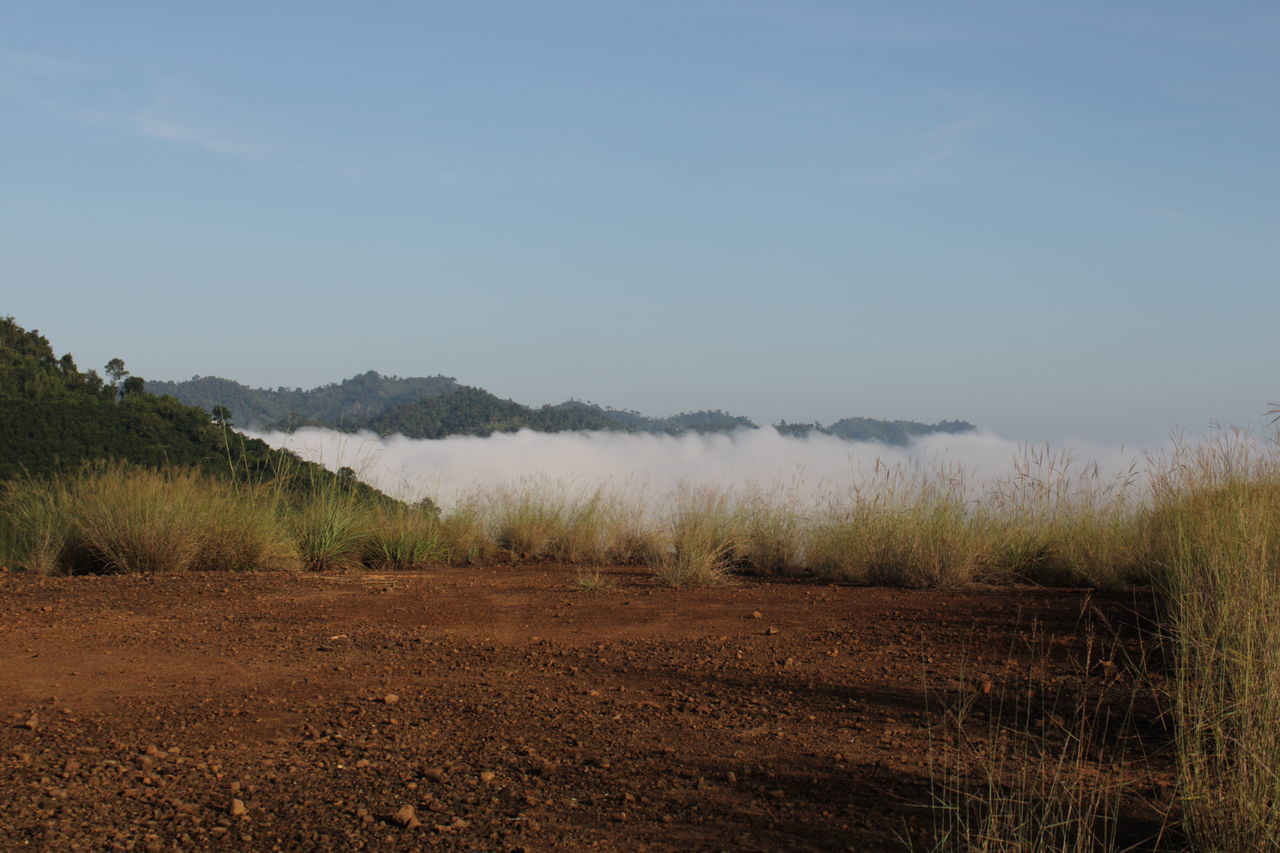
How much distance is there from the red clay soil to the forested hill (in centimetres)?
1186

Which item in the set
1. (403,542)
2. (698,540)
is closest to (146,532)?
(403,542)

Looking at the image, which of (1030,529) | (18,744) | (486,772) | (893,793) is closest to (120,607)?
(18,744)

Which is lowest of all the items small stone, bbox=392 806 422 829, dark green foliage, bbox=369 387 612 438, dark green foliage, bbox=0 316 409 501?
small stone, bbox=392 806 422 829

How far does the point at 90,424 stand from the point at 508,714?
2059cm

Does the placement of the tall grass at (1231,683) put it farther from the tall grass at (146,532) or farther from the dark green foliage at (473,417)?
the dark green foliage at (473,417)

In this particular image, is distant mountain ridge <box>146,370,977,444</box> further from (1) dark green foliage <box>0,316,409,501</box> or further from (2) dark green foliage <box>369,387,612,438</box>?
(1) dark green foliage <box>0,316,409,501</box>

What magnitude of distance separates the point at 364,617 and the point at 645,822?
165 inches

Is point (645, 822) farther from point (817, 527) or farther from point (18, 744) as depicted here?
point (817, 527)

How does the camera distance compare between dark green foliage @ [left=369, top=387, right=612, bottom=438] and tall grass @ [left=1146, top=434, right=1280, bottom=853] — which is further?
dark green foliage @ [left=369, top=387, right=612, bottom=438]

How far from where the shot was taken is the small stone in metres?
3.18

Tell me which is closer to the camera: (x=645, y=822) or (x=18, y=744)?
(x=645, y=822)

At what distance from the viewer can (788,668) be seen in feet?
17.5

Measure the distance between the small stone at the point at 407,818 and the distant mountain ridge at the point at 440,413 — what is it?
3575 cm

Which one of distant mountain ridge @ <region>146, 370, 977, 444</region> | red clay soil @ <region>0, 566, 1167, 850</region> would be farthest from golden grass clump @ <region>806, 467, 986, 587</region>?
distant mountain ridge @ <region>146, 370, 977, 444</region>
